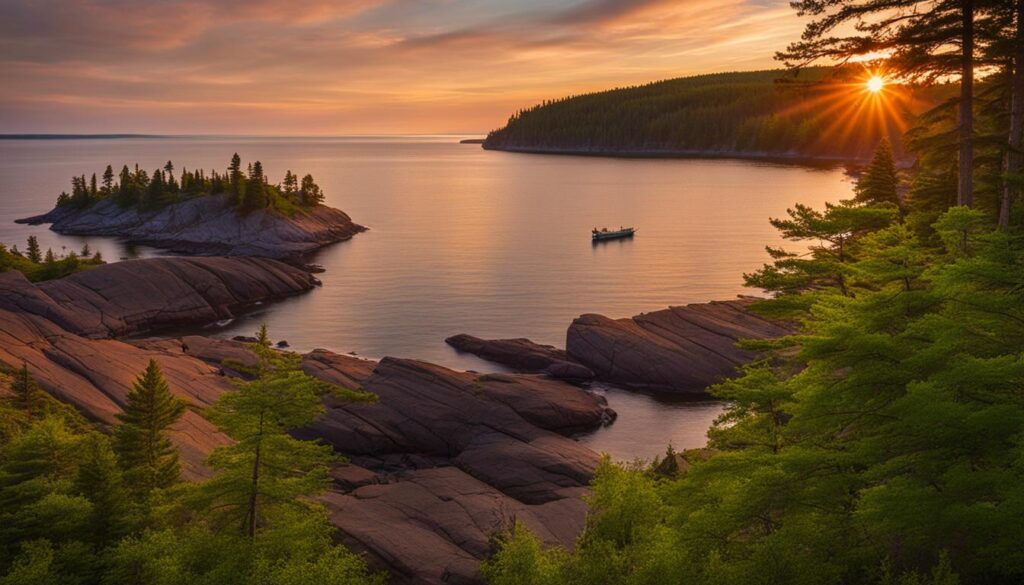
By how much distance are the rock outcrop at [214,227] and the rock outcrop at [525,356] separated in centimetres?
5970

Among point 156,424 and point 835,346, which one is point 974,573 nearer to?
point 835,346

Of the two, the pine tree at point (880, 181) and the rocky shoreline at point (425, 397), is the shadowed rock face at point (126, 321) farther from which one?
the pine tree at point (880, 181)

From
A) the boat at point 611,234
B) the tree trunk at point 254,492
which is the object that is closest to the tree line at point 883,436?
the tree trunk at point 254,492

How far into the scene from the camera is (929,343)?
18016 millimetres

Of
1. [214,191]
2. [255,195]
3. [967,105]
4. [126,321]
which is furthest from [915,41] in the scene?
[214,191]

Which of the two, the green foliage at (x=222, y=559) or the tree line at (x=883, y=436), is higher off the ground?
the tree line at (x=883, y=436)

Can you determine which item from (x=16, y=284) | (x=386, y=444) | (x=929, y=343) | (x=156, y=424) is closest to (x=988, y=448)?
(x=929, y=343)

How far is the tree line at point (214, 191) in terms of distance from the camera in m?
127

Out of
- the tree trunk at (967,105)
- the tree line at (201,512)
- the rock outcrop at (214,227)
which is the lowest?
the tree line at (201,512)

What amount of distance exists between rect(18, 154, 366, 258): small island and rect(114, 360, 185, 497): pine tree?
299 feet

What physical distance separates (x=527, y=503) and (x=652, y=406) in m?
19.6

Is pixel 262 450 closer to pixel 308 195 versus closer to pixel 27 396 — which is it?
pixel 27 396

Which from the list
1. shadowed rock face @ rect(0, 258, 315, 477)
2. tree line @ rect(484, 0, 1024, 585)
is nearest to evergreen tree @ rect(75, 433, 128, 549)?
shadowed rock face @ rect(0, 258, 315, 477)

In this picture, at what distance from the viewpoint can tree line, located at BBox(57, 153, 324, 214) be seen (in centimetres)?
12694
